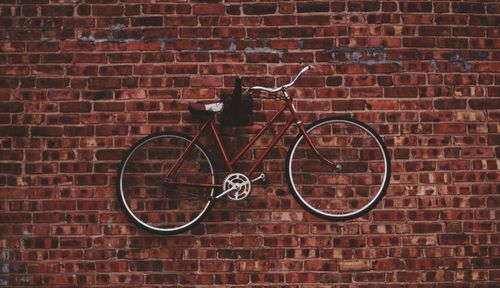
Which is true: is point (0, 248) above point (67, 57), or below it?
below

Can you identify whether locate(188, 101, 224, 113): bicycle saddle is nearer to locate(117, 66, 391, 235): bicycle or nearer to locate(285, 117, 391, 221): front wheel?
locate(117, 66, 391, 235): bicycle

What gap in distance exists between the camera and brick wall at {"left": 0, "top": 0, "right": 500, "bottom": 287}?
12.5ft

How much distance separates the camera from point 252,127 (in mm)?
3895

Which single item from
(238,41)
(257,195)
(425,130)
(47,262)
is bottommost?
(47,262)

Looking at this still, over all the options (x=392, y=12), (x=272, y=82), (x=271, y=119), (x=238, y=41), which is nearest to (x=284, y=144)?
(x=271, y=119)

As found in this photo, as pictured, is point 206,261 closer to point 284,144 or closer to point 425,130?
point 284,144

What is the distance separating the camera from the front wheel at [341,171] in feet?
12.6

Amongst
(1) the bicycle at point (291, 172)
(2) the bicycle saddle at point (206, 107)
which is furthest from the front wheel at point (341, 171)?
(2) the bicycle saddle at point (206, 107)

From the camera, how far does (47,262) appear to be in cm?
382

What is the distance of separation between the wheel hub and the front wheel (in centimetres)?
40

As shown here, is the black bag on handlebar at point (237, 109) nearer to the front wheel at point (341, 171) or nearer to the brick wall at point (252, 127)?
the brick wall at point (252, 127)

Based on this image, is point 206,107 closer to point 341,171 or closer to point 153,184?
point 153,184

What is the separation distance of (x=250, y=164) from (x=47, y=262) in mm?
1734

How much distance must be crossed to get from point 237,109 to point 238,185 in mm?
579
